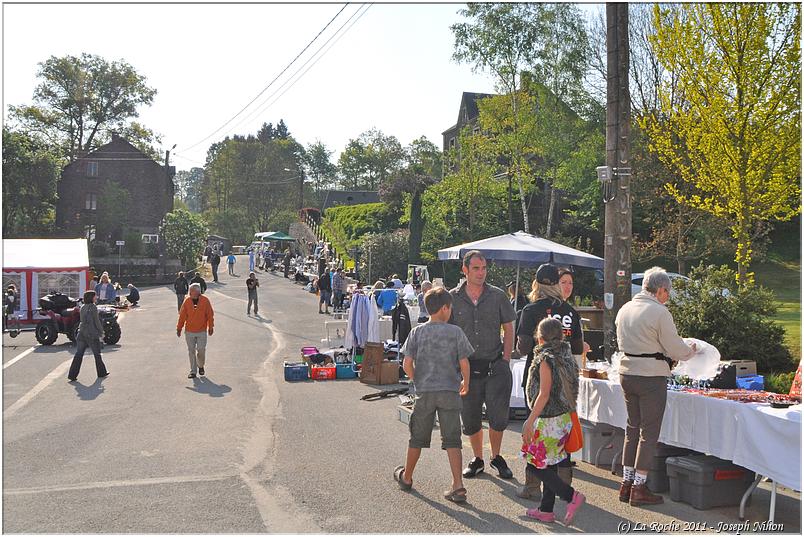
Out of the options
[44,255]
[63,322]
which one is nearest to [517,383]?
[63,322]

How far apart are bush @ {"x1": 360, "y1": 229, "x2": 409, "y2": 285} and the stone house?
30.0 metres

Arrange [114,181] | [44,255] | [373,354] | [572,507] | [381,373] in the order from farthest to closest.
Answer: [114,181] → [44,255] → [373,354] → [381,373] → [572,507]

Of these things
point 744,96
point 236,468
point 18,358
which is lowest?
point 18,358

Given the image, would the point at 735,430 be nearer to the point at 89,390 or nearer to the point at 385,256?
the point at 89,390

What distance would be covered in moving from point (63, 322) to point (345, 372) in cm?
975

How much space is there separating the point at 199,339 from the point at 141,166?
54800mm

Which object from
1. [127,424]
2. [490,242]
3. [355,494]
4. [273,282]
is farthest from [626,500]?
[273,282]

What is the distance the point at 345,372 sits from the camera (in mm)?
14055

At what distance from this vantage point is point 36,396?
40.2ft

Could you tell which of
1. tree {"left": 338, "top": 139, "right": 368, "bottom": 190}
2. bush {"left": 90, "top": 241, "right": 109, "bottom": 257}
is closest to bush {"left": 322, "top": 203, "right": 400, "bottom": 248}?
bush {"left": 90, "top": 241, "right": 109, "bottom": 257}

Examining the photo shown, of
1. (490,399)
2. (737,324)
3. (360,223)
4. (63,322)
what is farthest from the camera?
(360,223)

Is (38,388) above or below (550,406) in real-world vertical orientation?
below

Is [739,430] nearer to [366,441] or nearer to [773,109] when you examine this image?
[366,441]

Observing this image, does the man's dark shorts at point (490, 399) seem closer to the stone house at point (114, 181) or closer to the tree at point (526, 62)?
the tree at point (526, 62)
